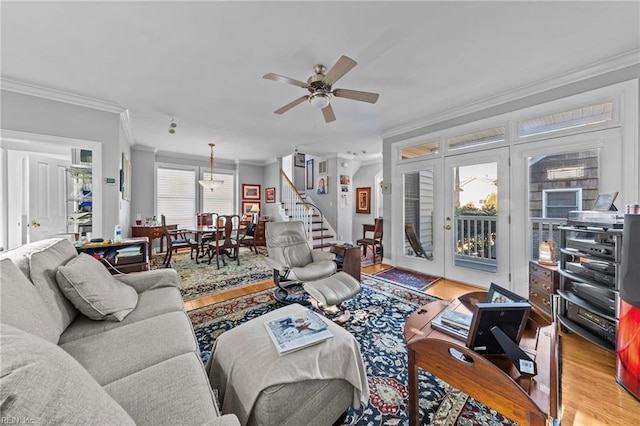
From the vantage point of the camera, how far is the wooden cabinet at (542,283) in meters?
2.44

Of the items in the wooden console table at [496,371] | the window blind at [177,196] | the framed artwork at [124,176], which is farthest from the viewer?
the window blind at [177,196]

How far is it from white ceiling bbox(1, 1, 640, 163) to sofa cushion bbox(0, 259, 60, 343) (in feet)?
6.21

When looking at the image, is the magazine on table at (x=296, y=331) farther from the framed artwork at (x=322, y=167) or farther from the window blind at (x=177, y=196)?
the window blind at (x=177, y=196)

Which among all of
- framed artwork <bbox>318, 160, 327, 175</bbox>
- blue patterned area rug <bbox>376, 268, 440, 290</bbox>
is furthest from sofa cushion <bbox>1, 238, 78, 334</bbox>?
framed artwork <bbox>318, 160, 327, 175</bbox>

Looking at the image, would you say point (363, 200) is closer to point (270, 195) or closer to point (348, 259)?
point (270, 195)

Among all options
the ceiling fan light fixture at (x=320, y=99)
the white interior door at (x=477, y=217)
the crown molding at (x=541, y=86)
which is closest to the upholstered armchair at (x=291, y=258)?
the ceiling fan light fixture at (x=320, y=99)

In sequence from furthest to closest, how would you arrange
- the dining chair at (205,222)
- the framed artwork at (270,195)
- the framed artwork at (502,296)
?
the framed artwork at (270,195)
the dining chair at (205,222)
the framed artwork at (502,296)

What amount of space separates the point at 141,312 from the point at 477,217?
4.04 metres

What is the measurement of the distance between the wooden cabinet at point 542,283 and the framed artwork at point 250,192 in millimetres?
6850

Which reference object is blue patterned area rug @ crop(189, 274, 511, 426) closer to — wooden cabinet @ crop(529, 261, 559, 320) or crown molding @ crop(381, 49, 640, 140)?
wooden cabinet @ crop(529, 261, 559, 320)

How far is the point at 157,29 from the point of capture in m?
2.02

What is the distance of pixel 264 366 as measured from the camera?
3.75ft

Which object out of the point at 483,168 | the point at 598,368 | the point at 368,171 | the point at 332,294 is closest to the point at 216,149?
the point at 368,171

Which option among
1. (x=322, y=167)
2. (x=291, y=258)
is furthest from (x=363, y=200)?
(x=291, y=258)
